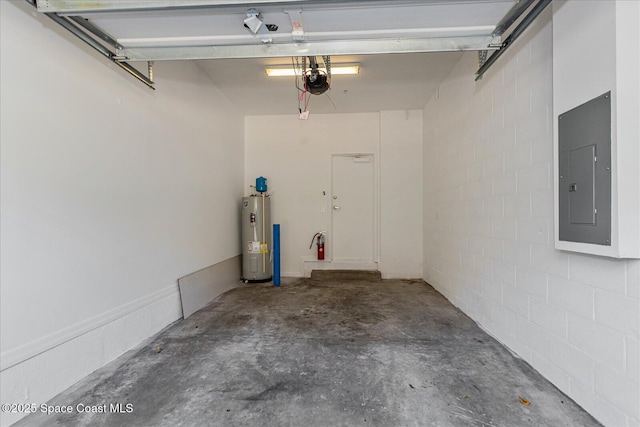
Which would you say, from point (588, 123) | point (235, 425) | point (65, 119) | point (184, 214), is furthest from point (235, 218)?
point (588, 123)

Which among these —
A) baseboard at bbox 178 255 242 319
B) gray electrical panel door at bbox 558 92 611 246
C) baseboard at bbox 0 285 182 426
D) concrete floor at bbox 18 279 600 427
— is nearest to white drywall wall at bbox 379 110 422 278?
concrete floor at bbox 18 279 600 427

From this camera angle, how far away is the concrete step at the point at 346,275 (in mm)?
4594

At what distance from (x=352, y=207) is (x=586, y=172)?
3640 millimetres

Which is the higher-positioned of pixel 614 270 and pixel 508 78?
pixel 508 78

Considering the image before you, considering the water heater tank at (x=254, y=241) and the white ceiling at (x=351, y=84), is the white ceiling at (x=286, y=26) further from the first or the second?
the water heater tank at (x=254, y=241)

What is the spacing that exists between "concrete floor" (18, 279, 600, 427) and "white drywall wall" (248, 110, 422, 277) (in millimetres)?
1968

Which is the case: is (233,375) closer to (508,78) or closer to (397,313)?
(397,313)

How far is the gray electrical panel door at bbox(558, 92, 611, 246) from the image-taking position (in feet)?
4.35

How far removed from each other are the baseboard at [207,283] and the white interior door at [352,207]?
179 cm

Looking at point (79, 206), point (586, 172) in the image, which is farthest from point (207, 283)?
point (586, 172)

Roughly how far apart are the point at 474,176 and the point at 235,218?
3560mm

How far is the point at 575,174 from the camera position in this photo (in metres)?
1.50

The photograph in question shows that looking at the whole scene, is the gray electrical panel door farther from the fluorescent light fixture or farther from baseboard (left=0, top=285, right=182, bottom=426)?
baseboard (left=0, top=285, right=182, bottom=426)

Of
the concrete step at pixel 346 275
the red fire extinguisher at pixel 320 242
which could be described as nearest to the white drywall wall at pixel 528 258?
the concrete step at pixel 346 275
